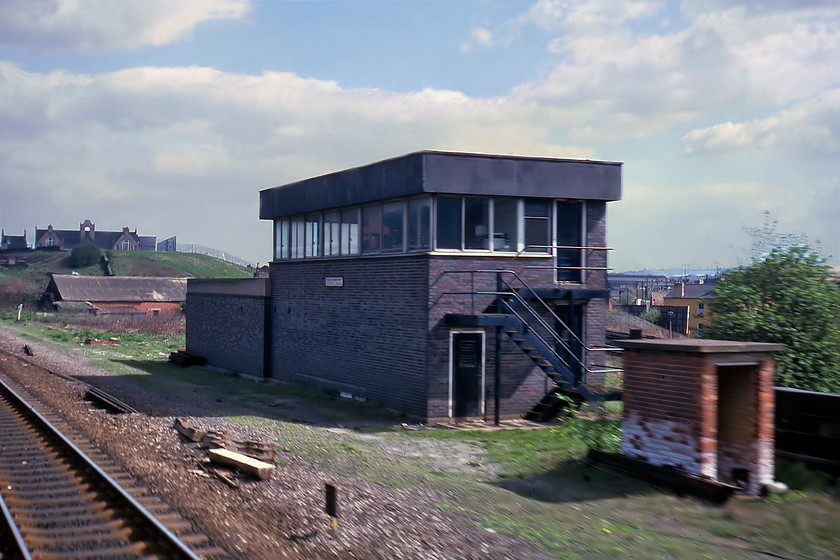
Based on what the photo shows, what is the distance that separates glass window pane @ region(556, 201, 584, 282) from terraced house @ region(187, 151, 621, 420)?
0.03 meters

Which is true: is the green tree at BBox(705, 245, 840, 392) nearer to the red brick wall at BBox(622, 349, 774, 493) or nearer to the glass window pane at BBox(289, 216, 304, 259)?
the red brick wall at BBox(622, 349, 774, 493)

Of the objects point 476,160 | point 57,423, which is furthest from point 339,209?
point 57,423

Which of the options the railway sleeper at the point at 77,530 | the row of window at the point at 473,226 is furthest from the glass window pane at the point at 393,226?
the railway sleeper at the point at 77,530

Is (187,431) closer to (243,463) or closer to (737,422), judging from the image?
(243,463)

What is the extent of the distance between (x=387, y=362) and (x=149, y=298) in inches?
2489

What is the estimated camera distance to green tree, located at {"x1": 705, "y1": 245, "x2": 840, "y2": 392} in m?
12.8

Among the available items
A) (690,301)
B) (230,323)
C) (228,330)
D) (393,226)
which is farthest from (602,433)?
(690,301)

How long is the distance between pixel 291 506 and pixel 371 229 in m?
11.5

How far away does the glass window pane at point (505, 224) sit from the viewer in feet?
57.7

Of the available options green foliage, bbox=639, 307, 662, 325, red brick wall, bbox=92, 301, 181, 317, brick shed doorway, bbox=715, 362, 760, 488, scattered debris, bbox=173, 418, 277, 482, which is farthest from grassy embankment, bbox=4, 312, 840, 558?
red brick wall, bbox=92, 301, 181, 317

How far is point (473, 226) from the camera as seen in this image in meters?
17.4

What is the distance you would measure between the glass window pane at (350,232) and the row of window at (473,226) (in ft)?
0.61

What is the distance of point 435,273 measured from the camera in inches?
661

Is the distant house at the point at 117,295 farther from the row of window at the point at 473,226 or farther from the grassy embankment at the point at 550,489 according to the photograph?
the grassy embankment at the point at 550,489
